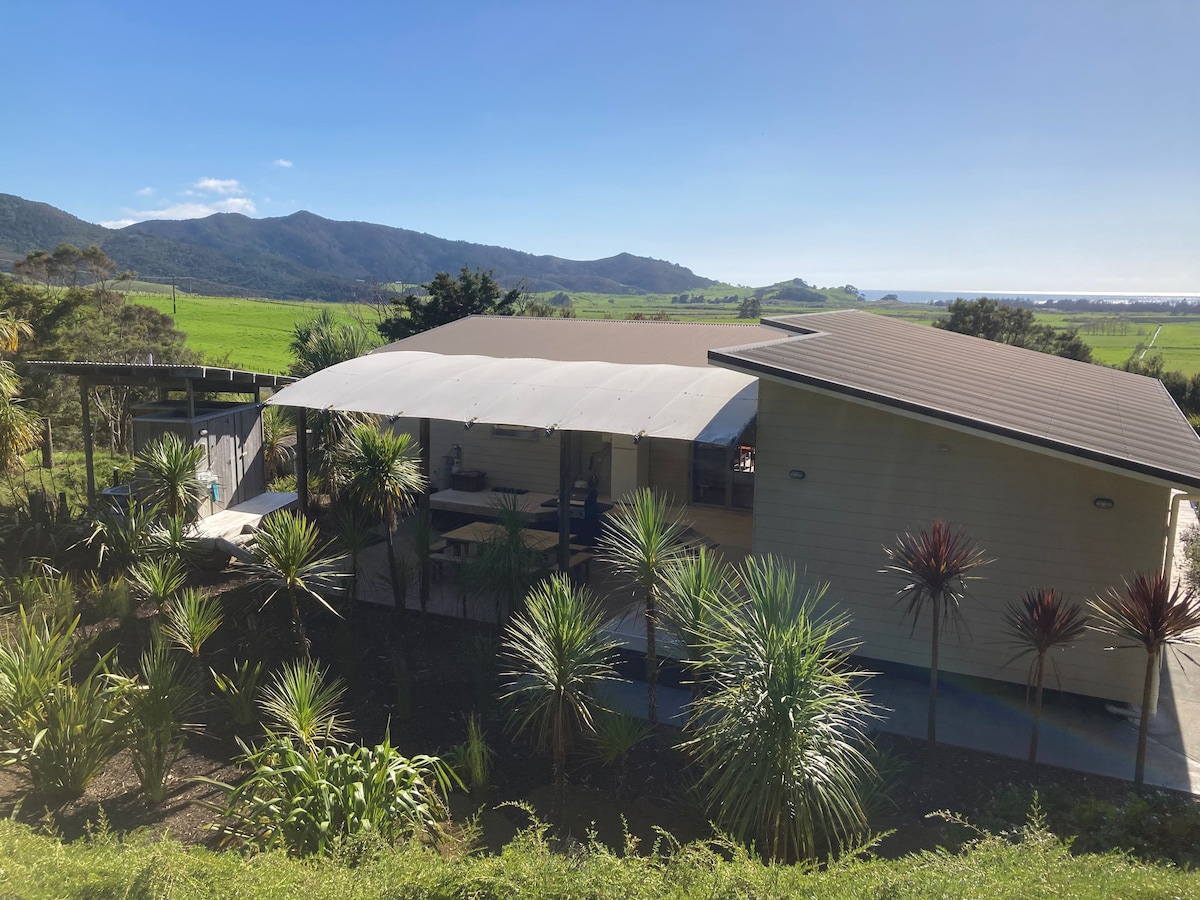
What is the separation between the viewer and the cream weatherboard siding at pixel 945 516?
275 inches

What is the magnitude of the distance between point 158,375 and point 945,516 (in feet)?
35.0

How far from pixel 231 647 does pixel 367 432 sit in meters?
2.77

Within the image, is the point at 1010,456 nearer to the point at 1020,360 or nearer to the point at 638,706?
the point at 638,706

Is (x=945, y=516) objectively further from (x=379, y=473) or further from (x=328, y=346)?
(x=328, y=346)

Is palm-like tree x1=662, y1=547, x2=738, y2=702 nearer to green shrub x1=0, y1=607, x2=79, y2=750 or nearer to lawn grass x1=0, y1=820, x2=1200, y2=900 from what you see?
lawn grass x1=0, y1=820, x2=1200, y2=900

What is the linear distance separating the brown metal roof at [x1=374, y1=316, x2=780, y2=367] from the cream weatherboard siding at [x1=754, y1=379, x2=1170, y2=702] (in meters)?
3.94

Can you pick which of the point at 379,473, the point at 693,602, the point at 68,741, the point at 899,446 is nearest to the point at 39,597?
the point at 68,741

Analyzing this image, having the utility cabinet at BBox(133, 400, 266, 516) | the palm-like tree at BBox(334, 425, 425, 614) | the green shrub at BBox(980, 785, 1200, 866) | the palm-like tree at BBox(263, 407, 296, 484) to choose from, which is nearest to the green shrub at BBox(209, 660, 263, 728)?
the palm-like tree at BBox(334, 425, 425, 614)

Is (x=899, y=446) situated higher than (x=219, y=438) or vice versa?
(x=899, y=446)

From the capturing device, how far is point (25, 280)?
3447 centimetres

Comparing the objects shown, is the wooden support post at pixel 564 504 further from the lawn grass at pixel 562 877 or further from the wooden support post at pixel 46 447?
the wooden support post at pixel 46 447

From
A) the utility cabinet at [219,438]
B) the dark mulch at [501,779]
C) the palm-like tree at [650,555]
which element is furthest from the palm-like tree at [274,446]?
the palm-like tree at [650,555]

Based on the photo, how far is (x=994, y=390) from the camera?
27.7 feet

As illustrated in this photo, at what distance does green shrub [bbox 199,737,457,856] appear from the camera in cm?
472
